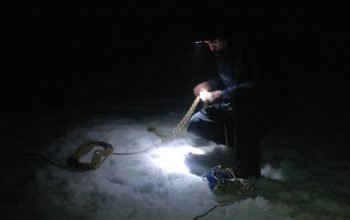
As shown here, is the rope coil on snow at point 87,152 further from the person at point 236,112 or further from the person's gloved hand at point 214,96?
the person's gloved hand at point 214,96

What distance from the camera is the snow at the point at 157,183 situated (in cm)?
358

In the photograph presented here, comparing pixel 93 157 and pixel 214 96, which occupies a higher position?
pixel 214 96

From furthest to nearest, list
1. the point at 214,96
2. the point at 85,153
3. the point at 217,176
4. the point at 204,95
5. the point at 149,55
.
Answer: the point at 149,55, the point at 85,153, the point at 204,95, the point at 214,96, the point at 217,176

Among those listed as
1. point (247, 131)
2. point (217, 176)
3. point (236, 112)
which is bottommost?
point (217, 176)

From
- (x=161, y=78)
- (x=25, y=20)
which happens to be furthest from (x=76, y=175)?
(x=25, y=20)

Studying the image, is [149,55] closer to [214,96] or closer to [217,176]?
[214,96]

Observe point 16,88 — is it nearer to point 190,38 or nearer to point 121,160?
point 121,160

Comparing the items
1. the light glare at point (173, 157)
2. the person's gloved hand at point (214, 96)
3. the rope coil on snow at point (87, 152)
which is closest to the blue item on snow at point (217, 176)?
the light glare at point (173, 157)

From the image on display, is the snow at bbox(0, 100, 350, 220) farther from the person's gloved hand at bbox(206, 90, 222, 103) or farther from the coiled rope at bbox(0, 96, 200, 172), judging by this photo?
the person's gloved hand at bbox(206, 90, 222, 103)

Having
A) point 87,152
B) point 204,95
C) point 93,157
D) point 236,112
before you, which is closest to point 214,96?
point 204,95

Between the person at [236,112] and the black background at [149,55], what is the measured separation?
0.16 meters

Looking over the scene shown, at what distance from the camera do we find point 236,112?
4109 mm

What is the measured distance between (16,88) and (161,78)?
3479 millimetres

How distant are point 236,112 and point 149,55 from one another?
29.0 ft
